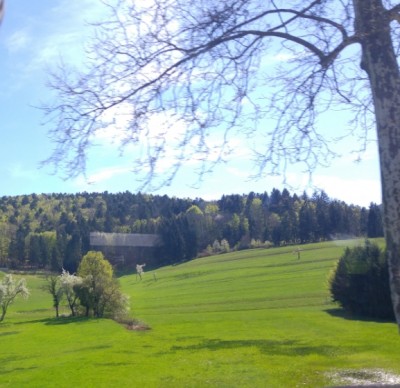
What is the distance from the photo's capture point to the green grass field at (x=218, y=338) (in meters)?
29.4

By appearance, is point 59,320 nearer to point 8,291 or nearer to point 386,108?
point 8,291

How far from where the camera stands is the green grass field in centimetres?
2938

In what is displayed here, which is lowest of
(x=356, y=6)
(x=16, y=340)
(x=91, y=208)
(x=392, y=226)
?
(x=16, y=340)

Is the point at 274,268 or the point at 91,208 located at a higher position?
the point at 91,208

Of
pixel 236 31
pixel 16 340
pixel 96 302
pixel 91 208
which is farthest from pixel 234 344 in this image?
pixel 91 208

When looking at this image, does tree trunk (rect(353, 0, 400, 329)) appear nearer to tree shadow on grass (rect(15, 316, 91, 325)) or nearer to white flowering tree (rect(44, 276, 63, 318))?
tree shadow on grass (rect(15, 316, 91, 325))

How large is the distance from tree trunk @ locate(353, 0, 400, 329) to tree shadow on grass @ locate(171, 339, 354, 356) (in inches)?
1272

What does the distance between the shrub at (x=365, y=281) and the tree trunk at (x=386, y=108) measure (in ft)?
143

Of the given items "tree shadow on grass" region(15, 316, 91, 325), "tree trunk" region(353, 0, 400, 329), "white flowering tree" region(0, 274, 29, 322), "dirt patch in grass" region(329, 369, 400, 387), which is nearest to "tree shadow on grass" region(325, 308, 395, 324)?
"dirt patch in grass" region(329, 369, 400, 387)

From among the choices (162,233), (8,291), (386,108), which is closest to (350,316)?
(8,291)

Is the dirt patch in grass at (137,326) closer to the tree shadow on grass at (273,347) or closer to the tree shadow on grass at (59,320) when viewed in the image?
the tree shadow on grass at (59,320)

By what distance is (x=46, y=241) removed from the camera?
4284 inches

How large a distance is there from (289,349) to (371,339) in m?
5.40

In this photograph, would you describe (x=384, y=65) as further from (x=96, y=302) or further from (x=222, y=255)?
(x=222, y=255)
